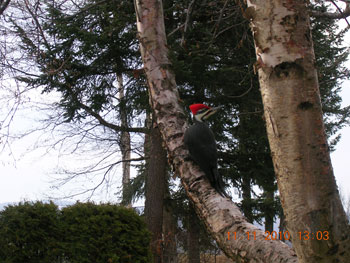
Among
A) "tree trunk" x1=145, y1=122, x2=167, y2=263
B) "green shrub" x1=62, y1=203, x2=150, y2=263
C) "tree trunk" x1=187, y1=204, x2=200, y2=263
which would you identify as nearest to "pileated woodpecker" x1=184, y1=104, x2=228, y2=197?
"green shrub" x1=62, y1=203, x2=150, y2=263

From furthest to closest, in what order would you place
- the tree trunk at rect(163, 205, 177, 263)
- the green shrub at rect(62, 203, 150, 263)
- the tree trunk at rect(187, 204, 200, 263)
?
1. the tree trunk at rect(187, 204, 200, 263)
2. the tree trunk at rect(163, 205, 177, 263)
3. the green shrub at rect(62, 203, 150, 263)

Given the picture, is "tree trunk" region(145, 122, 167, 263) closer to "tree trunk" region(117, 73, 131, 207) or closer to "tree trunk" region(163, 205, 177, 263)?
"tree trunk" region(163, 205, 177, 263)

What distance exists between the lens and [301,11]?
1653 mm

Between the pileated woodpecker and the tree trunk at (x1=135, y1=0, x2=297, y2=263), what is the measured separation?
0.23 ft

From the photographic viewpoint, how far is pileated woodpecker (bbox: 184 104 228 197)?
3111 mm

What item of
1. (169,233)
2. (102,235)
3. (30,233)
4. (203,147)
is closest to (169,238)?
(169,233)

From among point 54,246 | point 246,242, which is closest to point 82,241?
point 54,246

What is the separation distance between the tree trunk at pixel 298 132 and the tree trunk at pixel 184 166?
0.48 metres

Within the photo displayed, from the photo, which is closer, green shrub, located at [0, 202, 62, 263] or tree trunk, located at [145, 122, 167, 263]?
green shrub, located at [0, 202, 62, 263]

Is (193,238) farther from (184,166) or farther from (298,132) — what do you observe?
(298,132)

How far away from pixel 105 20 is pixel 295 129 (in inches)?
369

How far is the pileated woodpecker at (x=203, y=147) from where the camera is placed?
3.11 meters

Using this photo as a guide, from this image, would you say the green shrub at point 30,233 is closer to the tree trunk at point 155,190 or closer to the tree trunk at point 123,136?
the tree trunk at point 155,190

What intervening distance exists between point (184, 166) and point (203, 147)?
57cm
